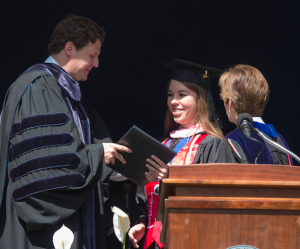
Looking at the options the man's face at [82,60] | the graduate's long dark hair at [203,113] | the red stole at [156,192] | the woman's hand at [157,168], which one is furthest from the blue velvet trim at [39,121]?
the graduate's long dark hair at [203,113]

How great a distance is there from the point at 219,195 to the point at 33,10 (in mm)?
3376

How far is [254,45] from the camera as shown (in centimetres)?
437

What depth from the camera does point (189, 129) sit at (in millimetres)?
3250

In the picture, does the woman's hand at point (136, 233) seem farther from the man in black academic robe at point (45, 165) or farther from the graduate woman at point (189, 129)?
the man in black academic robe at point (45, 165)

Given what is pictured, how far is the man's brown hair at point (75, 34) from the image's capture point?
289 centimetres

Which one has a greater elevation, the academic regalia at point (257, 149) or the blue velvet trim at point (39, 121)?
the blue velvet trim at point (39, 121)

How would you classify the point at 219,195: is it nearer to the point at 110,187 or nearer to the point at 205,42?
the point at 110,187

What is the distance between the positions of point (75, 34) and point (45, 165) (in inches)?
42.2

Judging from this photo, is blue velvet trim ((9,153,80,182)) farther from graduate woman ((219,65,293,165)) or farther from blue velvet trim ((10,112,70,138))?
graduate woman ((219,65,293,165))

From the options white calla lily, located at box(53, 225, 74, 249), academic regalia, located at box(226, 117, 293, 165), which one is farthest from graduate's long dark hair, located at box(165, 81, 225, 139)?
white calla lily, located at box(53, 225, 74, 249)

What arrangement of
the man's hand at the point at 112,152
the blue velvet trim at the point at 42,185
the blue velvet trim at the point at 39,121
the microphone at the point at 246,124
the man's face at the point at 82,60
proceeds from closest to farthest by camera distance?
1. the microphone at the point at 246,124
2. the blue velvet trim at the point at 42,185
3. the blue velvet trim at the point at 39,121
4. the man's hand at the point at 112,152
5. the man's face at the point at 82,60

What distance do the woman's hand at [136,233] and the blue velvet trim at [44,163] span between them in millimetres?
860

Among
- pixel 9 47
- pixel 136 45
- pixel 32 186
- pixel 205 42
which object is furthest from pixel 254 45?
pixel 32 186

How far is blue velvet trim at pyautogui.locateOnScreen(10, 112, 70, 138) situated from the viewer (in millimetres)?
2434
